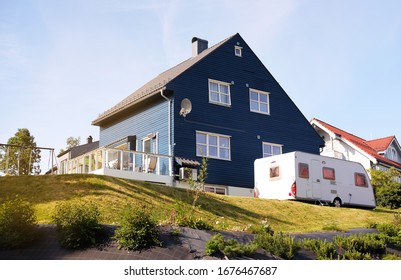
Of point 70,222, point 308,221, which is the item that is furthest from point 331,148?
point 70,222

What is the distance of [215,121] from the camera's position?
96.2 feet

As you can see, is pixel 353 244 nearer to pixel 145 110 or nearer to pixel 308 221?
pixel 308 221

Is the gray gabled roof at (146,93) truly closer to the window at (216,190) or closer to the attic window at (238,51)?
the attic window at (238,51)

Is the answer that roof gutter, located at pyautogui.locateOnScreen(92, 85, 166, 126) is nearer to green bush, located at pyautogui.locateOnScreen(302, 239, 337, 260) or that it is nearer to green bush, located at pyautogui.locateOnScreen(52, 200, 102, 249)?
green bush, located at pyautogui.locateOnScreen(302, 239, 337, 260)

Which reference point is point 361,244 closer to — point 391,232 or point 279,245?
point 391,232

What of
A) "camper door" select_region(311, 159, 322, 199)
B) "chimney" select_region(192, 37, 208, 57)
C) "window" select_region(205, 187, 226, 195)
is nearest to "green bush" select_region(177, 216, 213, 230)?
"camper door" select_region(311, 159, 322, 199)

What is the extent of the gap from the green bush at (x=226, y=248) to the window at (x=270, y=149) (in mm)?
19120

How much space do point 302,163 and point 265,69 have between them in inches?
377

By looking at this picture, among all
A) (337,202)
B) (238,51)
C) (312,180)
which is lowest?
(337,202)

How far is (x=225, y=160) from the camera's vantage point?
2902 centimetres

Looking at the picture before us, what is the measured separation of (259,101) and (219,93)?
302 centimetres

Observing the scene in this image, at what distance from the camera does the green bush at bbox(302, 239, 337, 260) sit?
1366 cm

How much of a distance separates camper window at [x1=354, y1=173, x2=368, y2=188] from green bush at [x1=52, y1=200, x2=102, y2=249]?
18150mm

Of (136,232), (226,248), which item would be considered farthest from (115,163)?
(226,248)
